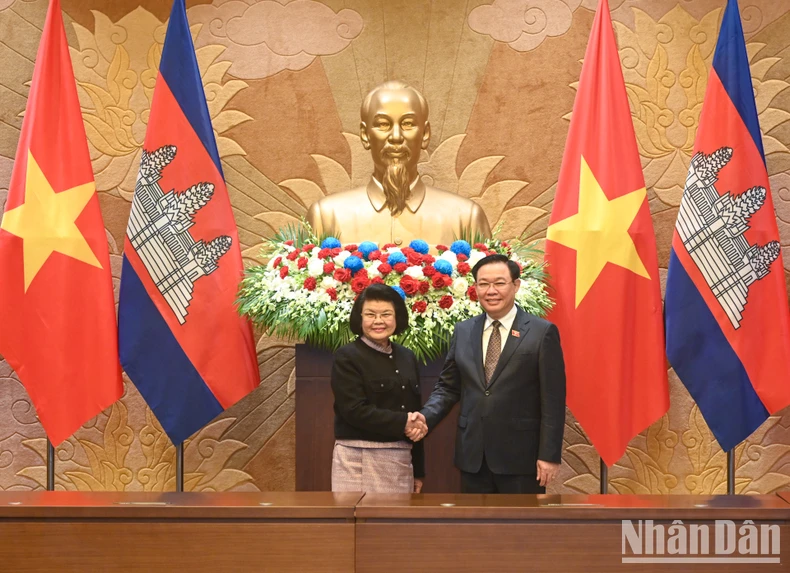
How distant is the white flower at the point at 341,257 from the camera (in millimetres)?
3885

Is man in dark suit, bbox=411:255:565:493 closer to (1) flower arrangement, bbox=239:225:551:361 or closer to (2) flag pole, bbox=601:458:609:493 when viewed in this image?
(1) flower arrangement, bbox=239:225:551:361

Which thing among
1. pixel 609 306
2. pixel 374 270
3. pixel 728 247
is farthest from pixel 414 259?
pixel 728 247

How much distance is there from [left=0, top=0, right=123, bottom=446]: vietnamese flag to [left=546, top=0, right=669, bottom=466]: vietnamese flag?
7.36 feet

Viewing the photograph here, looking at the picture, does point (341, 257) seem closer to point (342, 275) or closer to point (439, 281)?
point (342, 275)

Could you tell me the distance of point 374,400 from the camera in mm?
3236

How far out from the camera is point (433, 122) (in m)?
5.28

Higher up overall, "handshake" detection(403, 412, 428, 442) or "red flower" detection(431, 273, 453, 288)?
"red flower" detection(431, 273, 453, 288)

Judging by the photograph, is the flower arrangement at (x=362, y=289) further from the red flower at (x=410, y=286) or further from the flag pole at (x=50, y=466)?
the flag pole at (x=50, y=466)

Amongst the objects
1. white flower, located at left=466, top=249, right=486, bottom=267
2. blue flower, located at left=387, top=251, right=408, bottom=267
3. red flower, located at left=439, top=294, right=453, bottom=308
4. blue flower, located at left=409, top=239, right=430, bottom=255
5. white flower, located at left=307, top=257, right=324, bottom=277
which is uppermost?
blue flower, located at left=409, top=239, right=430, bottom=255

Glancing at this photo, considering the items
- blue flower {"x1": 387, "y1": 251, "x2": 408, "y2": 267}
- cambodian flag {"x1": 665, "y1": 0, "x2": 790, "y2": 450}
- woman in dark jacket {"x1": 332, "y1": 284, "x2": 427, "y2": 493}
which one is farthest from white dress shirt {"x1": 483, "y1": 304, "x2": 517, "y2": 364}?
cambodian flag {"x1": 665, "y1": 0, "x2": 790, "y2": 450}

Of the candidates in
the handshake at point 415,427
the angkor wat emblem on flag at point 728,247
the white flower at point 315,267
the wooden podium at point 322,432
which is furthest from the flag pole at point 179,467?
the angkor wat emblem on flag at point 728,247

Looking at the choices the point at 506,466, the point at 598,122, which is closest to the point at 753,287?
the point at 598,122

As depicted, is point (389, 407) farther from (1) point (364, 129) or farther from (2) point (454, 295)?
(1) point (364, 129)

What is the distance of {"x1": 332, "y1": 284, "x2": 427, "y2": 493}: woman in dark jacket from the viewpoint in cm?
319
